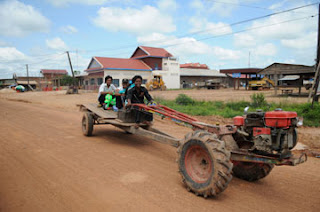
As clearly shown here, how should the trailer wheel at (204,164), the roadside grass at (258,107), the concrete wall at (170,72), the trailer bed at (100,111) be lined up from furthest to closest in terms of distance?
the concrete wall at (170,72), the roadside grass at (258,107), the trailer bed at (100,111), the trailer wheel at (204,164)

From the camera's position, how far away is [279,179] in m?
4.51

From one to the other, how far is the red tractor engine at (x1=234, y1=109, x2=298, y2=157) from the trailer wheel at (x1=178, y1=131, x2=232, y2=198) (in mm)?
555

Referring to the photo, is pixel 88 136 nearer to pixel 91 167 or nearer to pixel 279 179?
pixel 91 167

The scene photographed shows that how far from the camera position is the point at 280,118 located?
3.33m

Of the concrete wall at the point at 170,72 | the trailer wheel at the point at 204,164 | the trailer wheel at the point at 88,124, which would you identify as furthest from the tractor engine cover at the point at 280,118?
the concrete wall at the point at 170,72

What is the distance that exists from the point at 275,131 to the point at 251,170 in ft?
3.98

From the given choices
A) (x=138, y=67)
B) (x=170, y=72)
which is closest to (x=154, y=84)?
(x=138, y=67)

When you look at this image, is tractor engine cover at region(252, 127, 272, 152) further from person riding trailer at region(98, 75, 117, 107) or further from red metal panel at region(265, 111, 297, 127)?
person riding trailer at region(98, 75, 117, 107)

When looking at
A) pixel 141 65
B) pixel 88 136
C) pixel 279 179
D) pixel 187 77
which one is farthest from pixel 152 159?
pixel 187 77

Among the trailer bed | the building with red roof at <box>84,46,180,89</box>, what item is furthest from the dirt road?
the building with red roof at <box>84,46,180,89</box>

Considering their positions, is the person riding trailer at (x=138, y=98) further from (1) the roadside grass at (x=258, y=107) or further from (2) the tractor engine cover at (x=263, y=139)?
(1) the roadside grass at (x=258, y=107)

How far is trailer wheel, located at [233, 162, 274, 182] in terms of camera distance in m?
4.16

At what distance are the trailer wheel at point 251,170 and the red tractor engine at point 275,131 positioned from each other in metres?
0.70

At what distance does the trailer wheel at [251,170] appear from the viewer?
4157mm
